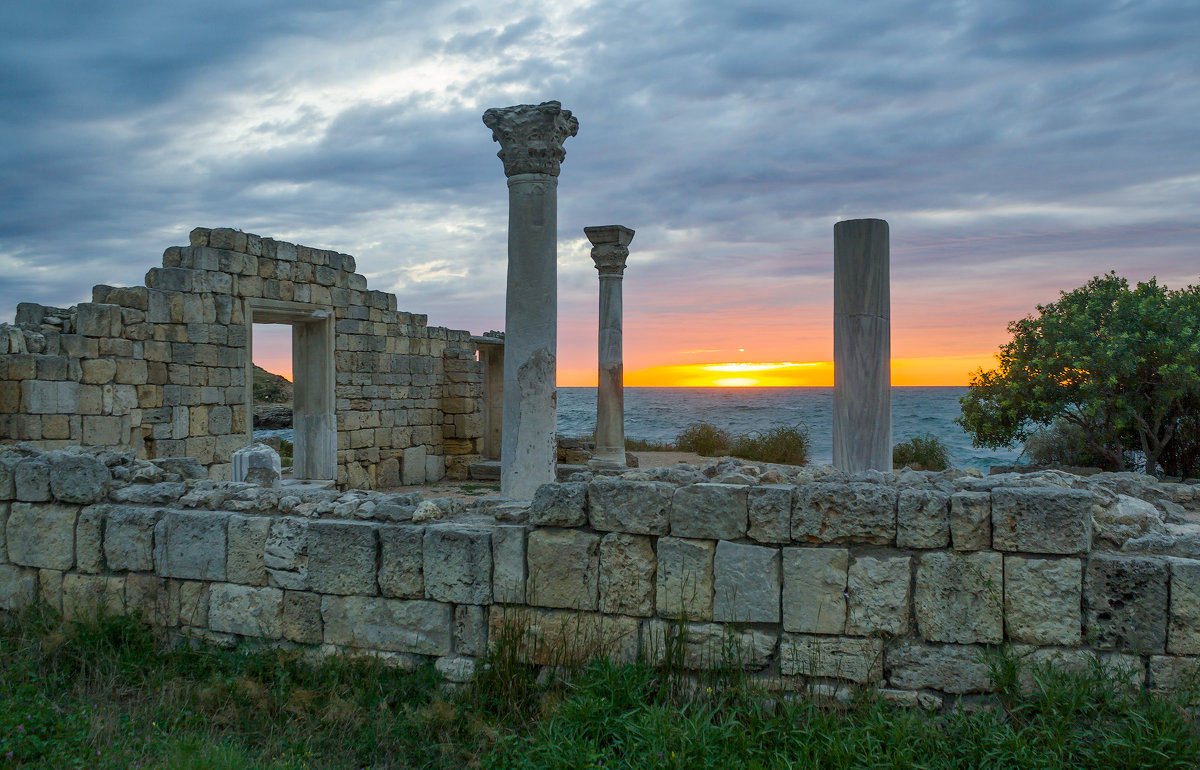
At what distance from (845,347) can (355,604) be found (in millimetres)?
4380

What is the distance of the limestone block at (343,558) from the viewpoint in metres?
5.11

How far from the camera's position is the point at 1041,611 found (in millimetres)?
4156

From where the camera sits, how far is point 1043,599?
4.15m

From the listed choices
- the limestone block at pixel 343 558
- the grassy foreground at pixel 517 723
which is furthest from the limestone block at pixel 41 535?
the limestone block at pixel 343 558

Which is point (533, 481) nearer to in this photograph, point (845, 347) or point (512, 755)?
point (845, 347)

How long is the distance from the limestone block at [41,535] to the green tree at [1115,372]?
1364cm

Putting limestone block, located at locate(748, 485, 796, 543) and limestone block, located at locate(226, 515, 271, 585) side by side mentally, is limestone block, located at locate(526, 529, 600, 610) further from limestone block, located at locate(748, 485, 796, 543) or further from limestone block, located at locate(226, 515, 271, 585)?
limestone block, located at locate(226, 515, 271, 585)

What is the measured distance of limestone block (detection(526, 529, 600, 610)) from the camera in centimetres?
472

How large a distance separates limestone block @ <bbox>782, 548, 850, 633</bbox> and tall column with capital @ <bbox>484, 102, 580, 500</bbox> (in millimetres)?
3810

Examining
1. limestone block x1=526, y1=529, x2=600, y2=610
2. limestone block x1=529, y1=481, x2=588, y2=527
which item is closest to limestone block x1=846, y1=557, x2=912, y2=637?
limestone block x1=526, y1=529, x2=600, y2=610

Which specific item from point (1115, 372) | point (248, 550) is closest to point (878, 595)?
point (248, 550)

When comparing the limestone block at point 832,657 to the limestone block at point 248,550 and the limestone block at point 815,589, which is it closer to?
the limestone block at point 815,589

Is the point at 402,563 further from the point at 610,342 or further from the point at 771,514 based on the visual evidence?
the point at 610,342

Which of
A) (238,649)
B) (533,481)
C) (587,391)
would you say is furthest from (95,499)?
(587,391)
